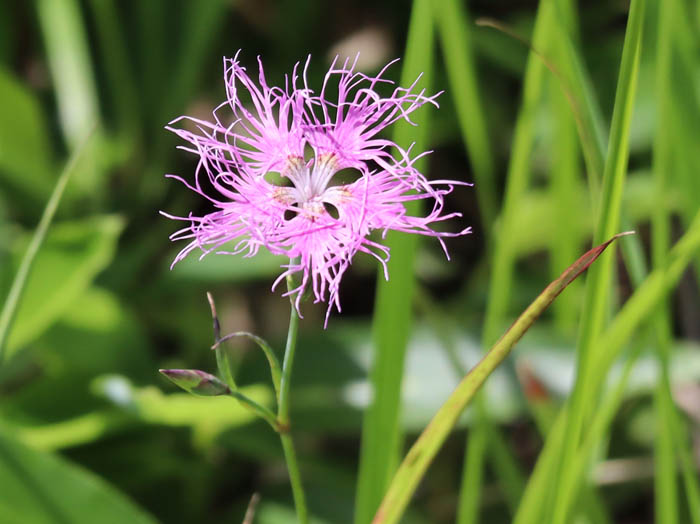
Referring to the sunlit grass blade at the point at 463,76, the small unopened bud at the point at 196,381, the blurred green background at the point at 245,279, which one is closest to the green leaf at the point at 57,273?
the blurred green background at the point at 245,279

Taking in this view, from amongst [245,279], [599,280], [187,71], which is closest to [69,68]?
[187,71]

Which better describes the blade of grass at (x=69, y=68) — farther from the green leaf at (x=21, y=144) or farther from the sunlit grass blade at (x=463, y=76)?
the sunlit grass blade at (x=463, y=76)

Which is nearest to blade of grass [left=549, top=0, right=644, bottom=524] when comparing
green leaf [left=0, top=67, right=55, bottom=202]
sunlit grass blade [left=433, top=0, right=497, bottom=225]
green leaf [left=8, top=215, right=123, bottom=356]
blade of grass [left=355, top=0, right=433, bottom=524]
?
blade of grass [left=355, top=0, right=433, bottom=524]

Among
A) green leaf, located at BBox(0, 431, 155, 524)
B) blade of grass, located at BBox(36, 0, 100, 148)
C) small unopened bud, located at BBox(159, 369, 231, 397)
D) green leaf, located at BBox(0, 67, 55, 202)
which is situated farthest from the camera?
blade of grass, located at BBox(36, 0, 100, 148)

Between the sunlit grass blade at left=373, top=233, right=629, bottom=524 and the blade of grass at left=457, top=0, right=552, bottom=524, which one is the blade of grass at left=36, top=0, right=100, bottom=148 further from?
the sunlit grass blade at left=373, top=233, right=629, bottom=524

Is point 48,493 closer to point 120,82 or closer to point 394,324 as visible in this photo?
point 394,324
